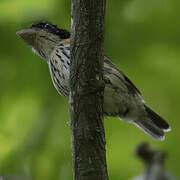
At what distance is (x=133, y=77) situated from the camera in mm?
4824

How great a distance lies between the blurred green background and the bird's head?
0.08 metres

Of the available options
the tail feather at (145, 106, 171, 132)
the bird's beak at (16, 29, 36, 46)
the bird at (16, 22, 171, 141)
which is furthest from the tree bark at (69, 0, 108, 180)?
the tail feather at (145, 106, 171, 132)

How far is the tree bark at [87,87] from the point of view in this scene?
290 centimetres

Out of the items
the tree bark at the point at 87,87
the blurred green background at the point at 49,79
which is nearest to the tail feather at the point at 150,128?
the blurred green background at the point at 49,79

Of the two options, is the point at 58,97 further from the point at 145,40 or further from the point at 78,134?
the point at 78,134

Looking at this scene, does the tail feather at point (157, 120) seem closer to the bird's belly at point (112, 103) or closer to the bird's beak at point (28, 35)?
the bird's belly at point (112, 103)

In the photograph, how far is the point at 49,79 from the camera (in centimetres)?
482

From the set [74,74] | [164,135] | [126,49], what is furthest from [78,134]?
[164,135]

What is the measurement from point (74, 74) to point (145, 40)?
1.90m

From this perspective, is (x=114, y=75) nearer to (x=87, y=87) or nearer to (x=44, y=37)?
(x=44, y=37)

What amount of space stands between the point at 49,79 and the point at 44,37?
470mm

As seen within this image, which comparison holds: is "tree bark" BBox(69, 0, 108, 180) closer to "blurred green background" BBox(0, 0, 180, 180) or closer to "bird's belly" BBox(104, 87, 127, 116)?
"blurred green background" BBox(0, 0, 180, 180)

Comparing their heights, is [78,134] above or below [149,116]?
above

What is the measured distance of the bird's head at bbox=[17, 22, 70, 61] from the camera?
489cm
